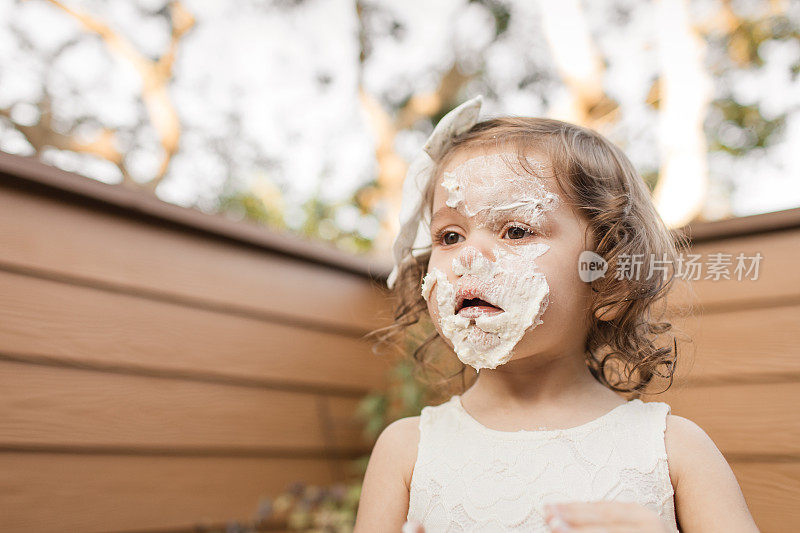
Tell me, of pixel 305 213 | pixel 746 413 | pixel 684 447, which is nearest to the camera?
pixel 684 447

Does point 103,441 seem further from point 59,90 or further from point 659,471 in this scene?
point 59,90

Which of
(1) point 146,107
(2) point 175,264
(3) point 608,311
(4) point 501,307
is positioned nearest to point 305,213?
(1) point 146,107

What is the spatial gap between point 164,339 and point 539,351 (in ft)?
3.74

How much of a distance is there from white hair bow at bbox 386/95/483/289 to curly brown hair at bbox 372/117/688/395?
19 mm

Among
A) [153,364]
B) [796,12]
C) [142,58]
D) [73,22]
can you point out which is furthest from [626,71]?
[153,364]

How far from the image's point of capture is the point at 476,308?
1080 mm

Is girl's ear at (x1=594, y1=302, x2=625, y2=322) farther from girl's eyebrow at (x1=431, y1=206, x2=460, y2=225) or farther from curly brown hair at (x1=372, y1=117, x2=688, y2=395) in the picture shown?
girl's eyebrow at (x1=431, y1=206, x2=460, y2=225)

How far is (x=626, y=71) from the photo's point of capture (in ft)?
15.8

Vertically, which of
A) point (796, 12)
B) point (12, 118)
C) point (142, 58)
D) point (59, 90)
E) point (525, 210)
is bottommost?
point (525, 210)

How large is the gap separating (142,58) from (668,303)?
402 cm

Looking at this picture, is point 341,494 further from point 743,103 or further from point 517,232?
point 743,103

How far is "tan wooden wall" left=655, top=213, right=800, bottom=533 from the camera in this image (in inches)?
56.4

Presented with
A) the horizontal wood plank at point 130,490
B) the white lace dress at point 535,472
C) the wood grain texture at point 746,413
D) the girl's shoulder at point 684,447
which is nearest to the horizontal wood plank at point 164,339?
the horizontal wood plank at point 130,490

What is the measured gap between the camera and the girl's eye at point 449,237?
1205 millimetres
